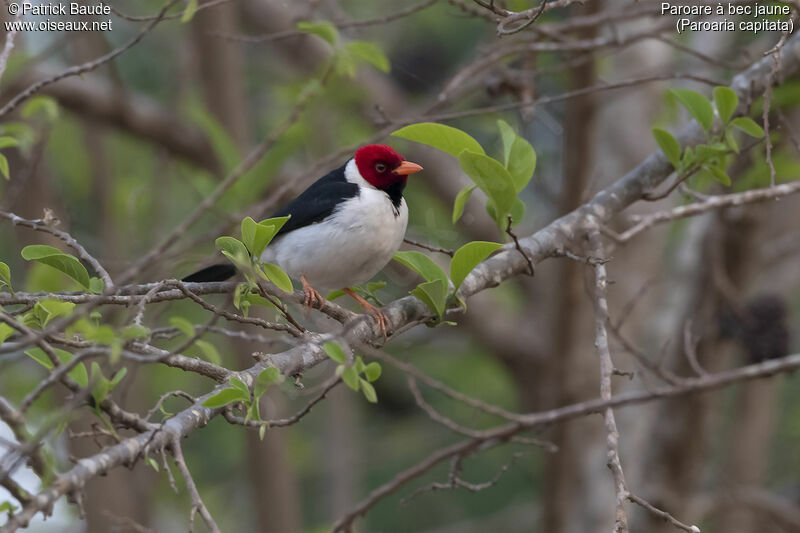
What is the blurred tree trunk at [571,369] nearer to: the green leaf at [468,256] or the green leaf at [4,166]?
the green leaf at [468,256]

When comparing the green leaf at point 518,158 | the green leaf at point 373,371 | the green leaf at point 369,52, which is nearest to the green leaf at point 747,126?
the green leaf at point 518,158

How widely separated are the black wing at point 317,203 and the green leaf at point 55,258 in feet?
5.00

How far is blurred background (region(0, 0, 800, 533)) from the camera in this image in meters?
4.75

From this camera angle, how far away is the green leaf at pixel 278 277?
2.46m

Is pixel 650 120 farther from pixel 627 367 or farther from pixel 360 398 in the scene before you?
pixel 360 398

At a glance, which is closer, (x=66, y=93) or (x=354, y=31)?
(x=66, y=93)

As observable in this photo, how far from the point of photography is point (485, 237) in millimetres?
6379

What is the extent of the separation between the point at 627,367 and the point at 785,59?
3242 mm

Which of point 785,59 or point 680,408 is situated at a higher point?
point 785,59

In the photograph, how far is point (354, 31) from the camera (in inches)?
290

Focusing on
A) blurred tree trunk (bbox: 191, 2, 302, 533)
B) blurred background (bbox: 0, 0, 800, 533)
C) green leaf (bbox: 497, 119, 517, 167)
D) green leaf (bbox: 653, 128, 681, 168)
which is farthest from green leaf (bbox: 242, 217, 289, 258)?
blurred tree trunk (bbox: 191, 2, 302, 533)

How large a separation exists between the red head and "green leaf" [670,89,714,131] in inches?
54.0

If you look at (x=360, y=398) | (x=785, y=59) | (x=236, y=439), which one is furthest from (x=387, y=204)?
(x=360, y=398)

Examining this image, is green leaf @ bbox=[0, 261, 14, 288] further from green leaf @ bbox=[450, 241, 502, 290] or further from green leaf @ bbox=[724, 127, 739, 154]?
green leaf @ bbox=[724, 127, 739, 154]
